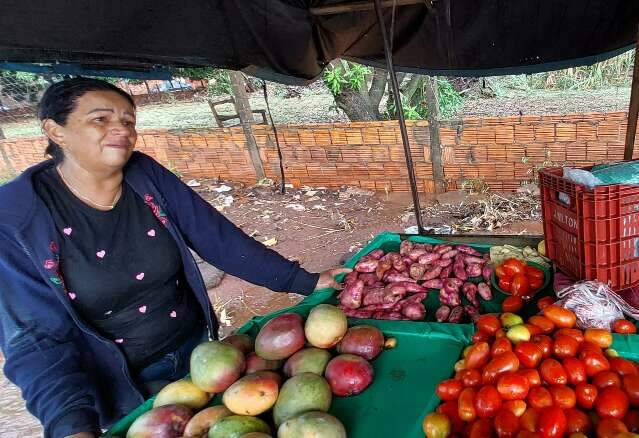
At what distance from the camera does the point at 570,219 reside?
188cm

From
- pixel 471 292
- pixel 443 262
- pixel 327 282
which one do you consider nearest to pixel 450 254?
pixel 443 262

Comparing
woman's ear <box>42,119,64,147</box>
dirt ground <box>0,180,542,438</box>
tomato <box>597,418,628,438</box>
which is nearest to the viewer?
tomato <box>597,418,628,438</box>

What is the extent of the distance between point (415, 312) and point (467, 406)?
71cm

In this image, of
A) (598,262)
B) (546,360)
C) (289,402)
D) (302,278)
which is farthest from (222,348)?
(598,262)

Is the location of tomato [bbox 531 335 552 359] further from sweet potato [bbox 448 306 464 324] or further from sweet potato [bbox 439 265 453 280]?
sweet potato [bbox 439 265 453 280]

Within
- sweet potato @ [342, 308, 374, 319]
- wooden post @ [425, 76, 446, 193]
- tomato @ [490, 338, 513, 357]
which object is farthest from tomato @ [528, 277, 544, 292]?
wooden post @ [425, 76, 446, 193]

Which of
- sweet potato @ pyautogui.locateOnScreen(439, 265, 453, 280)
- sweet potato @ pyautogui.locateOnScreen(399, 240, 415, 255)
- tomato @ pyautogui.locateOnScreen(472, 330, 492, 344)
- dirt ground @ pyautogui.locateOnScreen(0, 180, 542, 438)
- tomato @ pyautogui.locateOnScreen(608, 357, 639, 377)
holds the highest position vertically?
sweet potato @ pyautogui.locateOnScreen(399, 240, 415, 255)

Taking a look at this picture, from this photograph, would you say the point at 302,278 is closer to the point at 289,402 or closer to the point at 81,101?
the point at 289,402

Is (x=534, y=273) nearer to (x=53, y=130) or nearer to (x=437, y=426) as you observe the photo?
(x=437, y=426)

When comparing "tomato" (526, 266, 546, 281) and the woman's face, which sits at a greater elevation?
the woman's face

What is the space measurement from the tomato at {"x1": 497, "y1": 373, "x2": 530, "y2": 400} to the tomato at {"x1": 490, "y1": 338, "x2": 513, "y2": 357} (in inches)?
5.1

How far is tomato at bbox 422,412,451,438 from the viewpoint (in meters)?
1.29

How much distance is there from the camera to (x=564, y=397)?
1284 millimetres

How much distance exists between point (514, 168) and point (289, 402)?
18.2 feet
